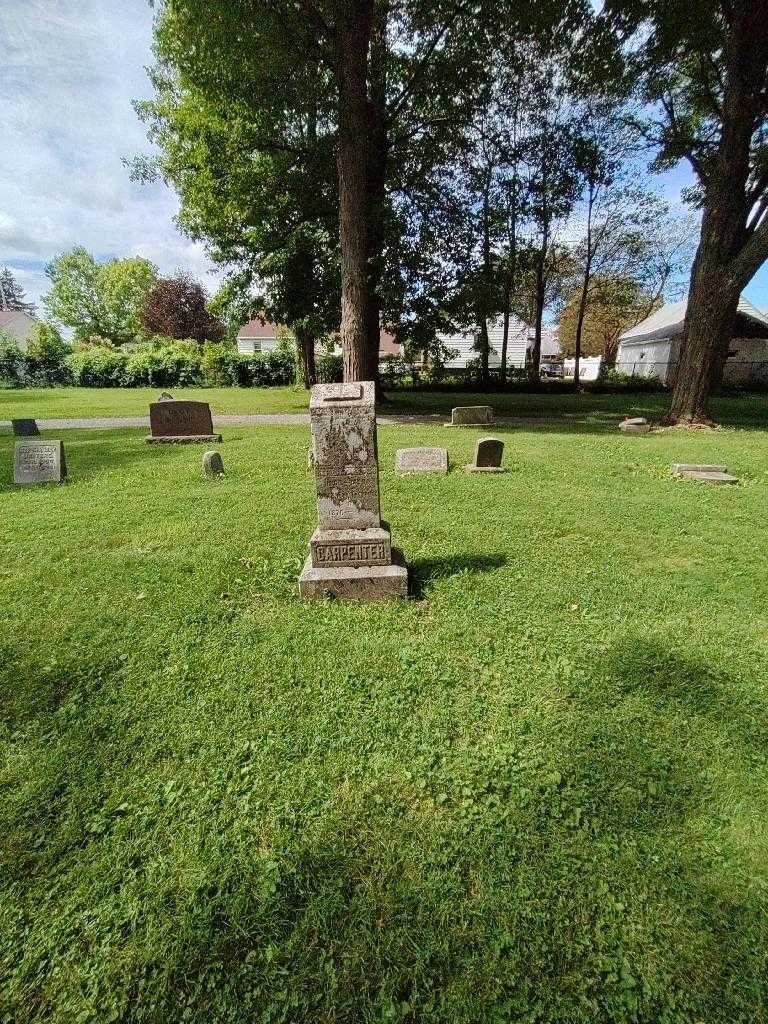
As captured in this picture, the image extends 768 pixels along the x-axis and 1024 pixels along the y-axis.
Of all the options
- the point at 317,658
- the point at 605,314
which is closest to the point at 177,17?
the point at 317,658

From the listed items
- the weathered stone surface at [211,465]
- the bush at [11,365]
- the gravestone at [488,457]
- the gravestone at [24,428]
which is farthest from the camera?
the bush at [11,365]

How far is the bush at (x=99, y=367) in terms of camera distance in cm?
3534

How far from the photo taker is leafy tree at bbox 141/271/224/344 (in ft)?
179

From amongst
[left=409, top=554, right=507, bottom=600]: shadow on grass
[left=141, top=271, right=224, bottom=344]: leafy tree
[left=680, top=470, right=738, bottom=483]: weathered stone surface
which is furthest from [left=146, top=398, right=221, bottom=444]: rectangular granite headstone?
[left=141, top=271, right=224, bottom=344]: leafy tree

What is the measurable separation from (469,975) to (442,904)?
0.23 meters

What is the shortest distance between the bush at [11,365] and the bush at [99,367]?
3.34 m

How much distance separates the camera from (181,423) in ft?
38.4

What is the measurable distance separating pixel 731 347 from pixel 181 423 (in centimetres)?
3396

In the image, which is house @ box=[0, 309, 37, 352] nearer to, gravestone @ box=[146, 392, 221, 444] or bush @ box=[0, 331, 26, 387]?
bush @ box=[0, 331, 26, 387]

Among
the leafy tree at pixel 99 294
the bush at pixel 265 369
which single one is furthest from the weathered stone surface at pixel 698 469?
the leafy tree at pixel 99 294

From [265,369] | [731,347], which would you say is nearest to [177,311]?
[265,369]

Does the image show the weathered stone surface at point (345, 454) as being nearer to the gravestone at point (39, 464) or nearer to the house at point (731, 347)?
the gravestone at point (39, 464)

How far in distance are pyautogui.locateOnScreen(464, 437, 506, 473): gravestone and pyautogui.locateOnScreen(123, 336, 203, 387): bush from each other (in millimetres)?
32530

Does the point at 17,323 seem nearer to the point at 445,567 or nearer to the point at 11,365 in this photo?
the point at 11,365
